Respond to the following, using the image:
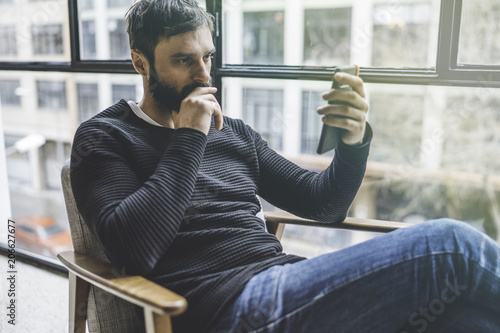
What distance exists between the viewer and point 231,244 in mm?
1096

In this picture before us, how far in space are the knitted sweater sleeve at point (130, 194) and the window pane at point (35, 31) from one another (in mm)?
1204

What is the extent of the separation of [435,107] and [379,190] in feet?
2.40

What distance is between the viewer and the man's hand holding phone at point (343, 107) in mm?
1022

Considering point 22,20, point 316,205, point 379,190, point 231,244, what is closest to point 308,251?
point 379,190

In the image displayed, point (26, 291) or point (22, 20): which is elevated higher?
point (22, 20)

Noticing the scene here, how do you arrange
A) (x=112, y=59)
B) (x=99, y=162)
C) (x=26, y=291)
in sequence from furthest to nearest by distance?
(x=26, y=291)
(x=112, y=59)
(x=99, y=162)

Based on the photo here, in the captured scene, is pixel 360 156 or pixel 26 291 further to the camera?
pixel 26 291

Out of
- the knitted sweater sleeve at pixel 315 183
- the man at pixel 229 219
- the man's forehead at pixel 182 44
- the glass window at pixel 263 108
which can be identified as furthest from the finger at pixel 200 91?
the glass window at pixel 263 108

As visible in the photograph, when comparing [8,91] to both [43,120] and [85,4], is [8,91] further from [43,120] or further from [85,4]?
[85,4]

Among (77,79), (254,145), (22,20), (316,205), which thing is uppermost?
(22,20)

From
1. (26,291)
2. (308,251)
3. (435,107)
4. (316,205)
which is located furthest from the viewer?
(308,251)

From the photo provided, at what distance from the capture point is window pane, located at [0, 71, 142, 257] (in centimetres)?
225

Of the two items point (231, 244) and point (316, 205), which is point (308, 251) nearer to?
point (316, 205)
